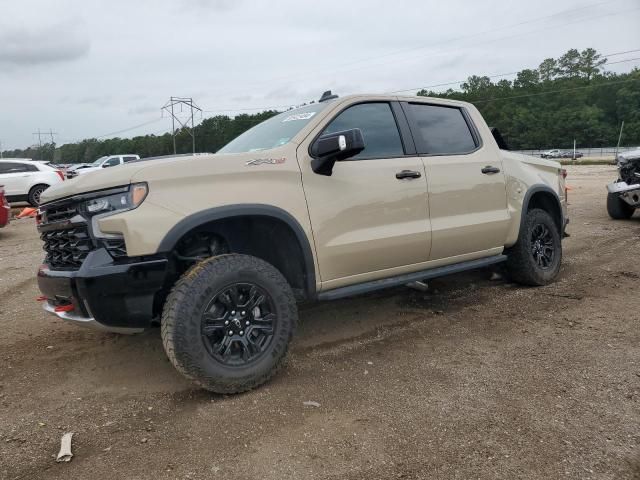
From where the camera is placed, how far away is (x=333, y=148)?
3250mm

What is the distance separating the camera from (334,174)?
3.54 metres

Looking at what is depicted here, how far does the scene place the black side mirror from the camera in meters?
3.22

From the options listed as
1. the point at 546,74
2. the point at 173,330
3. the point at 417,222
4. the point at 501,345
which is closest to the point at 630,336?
the point at 501,345

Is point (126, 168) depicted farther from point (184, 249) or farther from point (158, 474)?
point (158, 474)

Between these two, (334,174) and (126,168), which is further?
(334,174)

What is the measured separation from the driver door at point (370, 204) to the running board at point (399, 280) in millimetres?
53

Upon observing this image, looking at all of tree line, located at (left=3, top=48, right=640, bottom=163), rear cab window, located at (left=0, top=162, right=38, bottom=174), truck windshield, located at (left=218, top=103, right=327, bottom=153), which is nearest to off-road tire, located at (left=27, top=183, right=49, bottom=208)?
rear cab window, located at (left=0, top=162, right=38, bottom=174)

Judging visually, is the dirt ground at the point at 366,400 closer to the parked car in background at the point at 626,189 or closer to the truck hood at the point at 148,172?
the truck hood at the point at 148,172

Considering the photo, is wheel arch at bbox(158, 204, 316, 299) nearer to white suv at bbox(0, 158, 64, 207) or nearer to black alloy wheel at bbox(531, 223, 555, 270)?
black alloy wheel at bbox(531, 223, 555, 270)

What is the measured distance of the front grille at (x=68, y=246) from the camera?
292cm

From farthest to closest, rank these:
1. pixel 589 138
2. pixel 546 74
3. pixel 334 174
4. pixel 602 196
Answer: pixel 546 74, pixel 589 138, pixel 602 196, pixel 334 174

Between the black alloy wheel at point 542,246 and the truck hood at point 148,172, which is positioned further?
the black alloy wheel at point 542,246

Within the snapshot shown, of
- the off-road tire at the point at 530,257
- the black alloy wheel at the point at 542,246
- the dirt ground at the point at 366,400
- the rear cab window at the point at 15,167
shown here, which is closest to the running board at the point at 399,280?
the off-road tire at the point at 530,257

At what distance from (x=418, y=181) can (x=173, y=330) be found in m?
2.16
